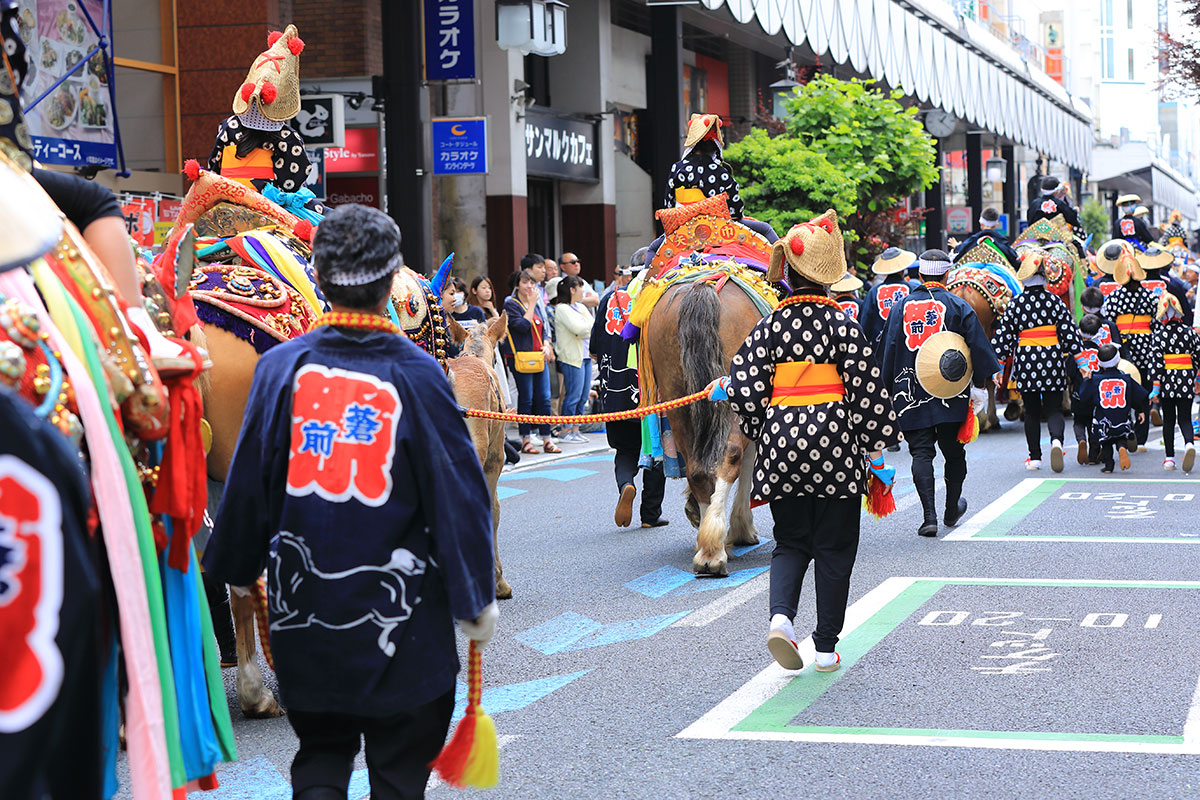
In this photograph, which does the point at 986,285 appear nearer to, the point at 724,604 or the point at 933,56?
the point at 724,604

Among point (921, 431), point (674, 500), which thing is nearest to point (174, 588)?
point (921, 431)

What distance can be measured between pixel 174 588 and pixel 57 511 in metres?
1.18

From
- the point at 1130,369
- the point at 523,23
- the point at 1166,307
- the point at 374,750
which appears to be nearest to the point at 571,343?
the point at 523,23

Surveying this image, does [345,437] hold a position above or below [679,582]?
above

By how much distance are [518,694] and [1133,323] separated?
10.4 metres

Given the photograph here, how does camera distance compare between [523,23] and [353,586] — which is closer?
[353,586]

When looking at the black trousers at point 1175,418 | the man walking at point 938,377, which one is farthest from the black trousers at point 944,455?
the black trousers at point 1175,418

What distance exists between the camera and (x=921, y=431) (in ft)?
36.5

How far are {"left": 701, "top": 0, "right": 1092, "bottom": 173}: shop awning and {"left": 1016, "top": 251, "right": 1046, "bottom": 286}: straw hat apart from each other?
917cm

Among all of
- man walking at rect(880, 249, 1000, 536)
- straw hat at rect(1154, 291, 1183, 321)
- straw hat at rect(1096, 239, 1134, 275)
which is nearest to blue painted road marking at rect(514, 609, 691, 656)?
man walking at rect(880, 249, 1000, 536)

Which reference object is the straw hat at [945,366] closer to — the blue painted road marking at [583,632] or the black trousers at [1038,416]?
the blue painted road marking at [583,632]

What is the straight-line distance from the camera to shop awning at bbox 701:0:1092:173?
27250mm

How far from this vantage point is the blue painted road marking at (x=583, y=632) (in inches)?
294

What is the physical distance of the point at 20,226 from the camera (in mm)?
2857
